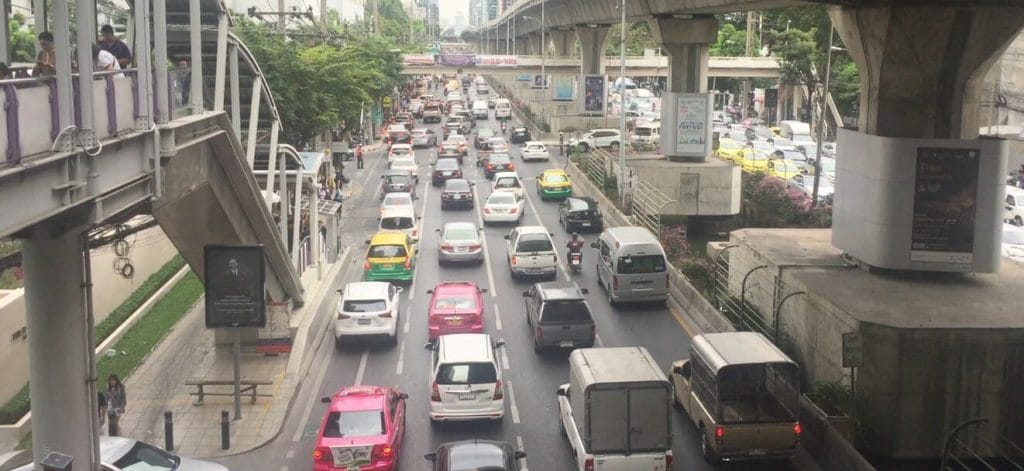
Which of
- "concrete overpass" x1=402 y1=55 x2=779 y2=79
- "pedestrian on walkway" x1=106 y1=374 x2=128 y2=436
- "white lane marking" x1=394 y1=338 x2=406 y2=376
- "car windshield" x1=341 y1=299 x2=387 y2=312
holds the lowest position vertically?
"white lane marking" x1=394 y1=338 x2=406 y2=376

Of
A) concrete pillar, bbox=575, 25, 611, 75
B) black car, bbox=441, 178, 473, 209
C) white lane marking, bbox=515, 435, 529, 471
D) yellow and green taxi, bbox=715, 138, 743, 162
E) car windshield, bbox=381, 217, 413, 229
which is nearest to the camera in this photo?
white lane marking, bbox=515, 435, 529, 471

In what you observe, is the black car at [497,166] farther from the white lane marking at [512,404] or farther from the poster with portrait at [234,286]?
the poster with portrait at [234,286]

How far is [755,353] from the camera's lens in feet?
57.2

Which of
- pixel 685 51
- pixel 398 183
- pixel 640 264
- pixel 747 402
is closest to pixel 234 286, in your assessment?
pixel 747 402

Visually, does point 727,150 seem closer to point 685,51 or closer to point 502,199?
point 685,51

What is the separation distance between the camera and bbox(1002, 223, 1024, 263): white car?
3088 centimetres

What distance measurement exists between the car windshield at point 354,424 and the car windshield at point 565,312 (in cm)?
732

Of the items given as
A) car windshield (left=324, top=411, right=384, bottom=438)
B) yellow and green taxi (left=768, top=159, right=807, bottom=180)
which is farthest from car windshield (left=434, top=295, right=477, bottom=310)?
yellow and green taxi (left=768, top=159, right=807, bottom=180)

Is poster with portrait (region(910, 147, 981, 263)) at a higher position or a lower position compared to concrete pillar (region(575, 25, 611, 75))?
lower

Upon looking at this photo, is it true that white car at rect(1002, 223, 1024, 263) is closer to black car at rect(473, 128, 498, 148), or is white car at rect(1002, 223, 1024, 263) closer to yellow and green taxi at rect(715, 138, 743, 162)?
yellow and green taxi at rect(715, 138, 743, 162)

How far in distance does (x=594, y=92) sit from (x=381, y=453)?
52600mm

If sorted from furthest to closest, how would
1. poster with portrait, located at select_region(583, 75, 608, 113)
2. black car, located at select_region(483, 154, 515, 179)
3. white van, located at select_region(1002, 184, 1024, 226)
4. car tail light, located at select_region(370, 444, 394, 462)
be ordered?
poster with portrait, located at select_region(583, 75, 608, 113) < black car, located at select_region(483, 154, 515, 179) < white van, located at select_region(1002, 184, 1024, 226) < car tail light, located at select_region(370, 444, 394, 462)

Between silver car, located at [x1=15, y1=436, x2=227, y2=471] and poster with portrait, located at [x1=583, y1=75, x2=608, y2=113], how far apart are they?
2090 inches

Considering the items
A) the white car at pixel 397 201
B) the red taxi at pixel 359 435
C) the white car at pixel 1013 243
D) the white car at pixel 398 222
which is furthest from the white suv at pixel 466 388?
the white car at pixel 397 201
